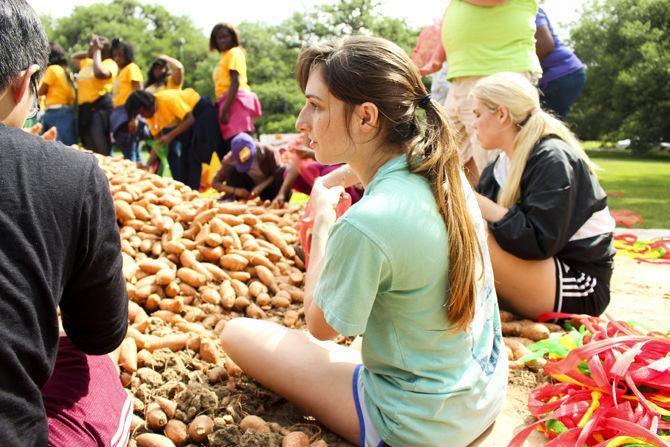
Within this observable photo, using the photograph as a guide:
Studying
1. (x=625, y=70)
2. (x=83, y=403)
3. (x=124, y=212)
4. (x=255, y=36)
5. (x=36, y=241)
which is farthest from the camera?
(x=255, y=36)

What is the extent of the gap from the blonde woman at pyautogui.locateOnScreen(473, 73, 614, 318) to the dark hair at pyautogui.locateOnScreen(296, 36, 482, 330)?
3.12 feet

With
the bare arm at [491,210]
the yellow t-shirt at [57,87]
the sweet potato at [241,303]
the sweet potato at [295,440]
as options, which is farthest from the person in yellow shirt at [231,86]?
the sweet potato at [295,440]

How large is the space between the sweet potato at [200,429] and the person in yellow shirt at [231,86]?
165 inches

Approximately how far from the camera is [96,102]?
696 cm

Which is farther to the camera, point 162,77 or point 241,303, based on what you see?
point 162,77

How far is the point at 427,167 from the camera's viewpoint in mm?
1274

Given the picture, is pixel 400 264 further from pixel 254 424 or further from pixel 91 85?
pixel 91 85

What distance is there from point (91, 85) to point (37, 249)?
6.62 meters

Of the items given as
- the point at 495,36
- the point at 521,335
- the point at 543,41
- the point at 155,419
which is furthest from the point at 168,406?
the point at 543,41

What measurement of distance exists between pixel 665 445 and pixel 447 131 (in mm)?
878

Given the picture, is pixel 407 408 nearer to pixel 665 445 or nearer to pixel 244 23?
pixel 665 445

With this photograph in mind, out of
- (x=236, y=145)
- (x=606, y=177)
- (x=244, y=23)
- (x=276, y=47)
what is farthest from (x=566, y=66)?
(x=244, y=23)

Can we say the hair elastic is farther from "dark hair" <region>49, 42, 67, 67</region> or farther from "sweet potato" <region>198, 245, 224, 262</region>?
"dark hair" <region>49, 42, 67, 67</region>

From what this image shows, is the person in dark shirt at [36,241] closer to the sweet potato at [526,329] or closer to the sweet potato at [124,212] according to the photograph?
the sweet potato at [526,329]
